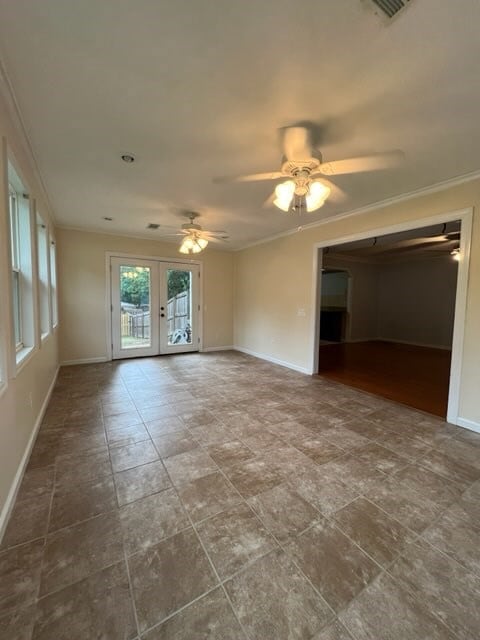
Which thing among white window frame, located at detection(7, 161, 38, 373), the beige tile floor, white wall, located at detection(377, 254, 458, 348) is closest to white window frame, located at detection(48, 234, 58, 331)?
white window frame, located at detection(7, 161, 38, 373)

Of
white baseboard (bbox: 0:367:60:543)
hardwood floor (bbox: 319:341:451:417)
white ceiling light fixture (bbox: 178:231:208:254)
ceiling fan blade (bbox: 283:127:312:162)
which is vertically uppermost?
ceiling fan blade (bbox: 283:127:312:162)

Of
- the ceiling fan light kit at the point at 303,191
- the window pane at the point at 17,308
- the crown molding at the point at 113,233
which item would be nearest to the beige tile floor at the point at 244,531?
the window pane at the point at 17,308

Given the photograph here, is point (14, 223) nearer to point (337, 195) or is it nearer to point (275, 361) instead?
point (337, 195)

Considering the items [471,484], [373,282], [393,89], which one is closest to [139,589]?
[471,484]

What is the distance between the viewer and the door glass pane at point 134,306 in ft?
18.2

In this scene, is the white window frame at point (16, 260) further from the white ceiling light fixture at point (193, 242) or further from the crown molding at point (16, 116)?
the white ceiling light fixture at point (193, 242)

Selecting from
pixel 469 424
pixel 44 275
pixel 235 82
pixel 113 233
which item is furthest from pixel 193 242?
pixel 469 424

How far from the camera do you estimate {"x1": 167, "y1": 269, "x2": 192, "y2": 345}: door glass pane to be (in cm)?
603

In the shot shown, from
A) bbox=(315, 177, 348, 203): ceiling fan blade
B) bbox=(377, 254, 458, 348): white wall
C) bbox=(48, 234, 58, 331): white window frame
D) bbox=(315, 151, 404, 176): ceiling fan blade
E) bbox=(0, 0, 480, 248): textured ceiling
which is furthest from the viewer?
bbox=(377, 254, 458, 348): white wall

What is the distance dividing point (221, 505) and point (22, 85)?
2898 mm

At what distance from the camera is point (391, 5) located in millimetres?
1165

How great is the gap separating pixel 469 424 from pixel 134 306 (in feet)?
18.3

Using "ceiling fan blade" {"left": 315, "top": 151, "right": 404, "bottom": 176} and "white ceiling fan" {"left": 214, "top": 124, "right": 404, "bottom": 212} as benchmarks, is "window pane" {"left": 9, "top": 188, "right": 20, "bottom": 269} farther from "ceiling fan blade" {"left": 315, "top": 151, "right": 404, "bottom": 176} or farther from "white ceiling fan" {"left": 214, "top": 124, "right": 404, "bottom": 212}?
"ceiling fan blade" {"left": 315, "top": 151, "right": 404, "bottom": 176}

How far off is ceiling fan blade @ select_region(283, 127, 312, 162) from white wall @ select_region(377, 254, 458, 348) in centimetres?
721
